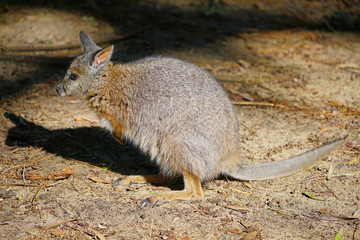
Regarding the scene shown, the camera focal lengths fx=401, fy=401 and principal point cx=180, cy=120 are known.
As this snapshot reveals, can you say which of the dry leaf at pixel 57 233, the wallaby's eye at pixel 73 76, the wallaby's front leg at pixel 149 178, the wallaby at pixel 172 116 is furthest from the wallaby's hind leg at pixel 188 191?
the wallaby's eye at pixel 73 76

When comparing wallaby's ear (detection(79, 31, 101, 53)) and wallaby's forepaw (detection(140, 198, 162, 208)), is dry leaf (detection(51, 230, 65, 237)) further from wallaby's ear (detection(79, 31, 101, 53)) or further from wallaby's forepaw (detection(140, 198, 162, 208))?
wallaby's ear (detection(79, 31, 101, 53))

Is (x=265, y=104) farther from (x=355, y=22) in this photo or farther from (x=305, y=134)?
(x=355, y=22)

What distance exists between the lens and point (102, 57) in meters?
3.80

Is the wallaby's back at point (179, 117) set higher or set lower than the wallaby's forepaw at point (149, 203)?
higher

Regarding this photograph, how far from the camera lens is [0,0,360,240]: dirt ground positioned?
3.23 meters

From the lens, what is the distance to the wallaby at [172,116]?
11.5 ft

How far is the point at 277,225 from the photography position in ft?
10.6

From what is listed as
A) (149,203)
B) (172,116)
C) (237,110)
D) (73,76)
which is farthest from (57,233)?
(237,110)

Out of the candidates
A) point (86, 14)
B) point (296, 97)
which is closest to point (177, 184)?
point (296, 97)

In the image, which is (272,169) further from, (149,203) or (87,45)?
(87,45)

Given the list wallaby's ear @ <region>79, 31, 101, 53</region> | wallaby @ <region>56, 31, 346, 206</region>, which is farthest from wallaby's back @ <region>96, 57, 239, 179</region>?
wallaby's ear @ <region>79, 31, 101, 53</region>

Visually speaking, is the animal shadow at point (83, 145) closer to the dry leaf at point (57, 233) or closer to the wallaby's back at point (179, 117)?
the wallaby's back at point (179, 117)

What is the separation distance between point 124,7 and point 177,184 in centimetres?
526

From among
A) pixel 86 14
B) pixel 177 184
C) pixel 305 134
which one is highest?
A: pixel 86 14
